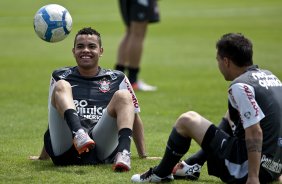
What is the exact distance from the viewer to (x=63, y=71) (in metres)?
8.88

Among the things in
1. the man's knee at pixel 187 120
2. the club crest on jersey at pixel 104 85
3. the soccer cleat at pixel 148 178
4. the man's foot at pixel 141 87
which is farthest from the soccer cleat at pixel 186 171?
the man's foot at pixel 141 87

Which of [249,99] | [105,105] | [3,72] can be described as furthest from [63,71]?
[3,72]

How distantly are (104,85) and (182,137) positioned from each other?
5.75 ft

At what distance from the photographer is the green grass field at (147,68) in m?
8.62

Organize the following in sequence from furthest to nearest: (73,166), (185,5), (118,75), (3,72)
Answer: (185,5), (3,72), (118,75), (73,166)

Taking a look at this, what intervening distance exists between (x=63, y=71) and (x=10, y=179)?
1.64 m

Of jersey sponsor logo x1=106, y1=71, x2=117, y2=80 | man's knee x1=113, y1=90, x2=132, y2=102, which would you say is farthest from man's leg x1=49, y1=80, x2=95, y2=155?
jersey sponsor logo x1=106, y1=71, x2=117, y2=80

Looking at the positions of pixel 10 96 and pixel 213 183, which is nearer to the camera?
pixel 213 183

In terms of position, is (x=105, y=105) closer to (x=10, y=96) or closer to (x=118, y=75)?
(x=118, y=75)

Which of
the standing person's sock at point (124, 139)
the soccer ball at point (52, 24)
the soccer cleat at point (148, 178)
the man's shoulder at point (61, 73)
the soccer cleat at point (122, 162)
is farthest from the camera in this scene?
the soccer ball at point (52, 24)

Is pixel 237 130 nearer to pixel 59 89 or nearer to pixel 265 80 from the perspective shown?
pixel 265 80

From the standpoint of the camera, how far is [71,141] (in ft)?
27.5

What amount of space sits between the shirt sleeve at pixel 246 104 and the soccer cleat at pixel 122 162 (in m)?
1.43

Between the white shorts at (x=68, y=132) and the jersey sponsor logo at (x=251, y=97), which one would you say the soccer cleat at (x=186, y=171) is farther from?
the jersey sponsor logo at (x=251, y=97)
